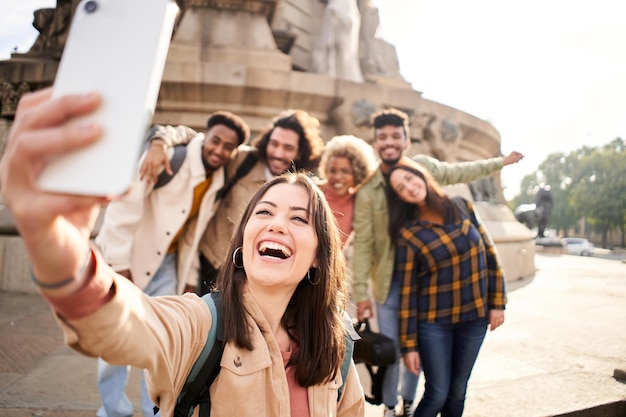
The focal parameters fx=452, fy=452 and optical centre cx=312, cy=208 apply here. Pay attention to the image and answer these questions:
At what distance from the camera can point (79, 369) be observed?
3398 mm

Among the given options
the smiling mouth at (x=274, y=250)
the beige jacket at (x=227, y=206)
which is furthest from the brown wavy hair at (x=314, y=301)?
the beige jacket at (x=227, y=206)

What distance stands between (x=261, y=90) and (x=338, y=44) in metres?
4.17

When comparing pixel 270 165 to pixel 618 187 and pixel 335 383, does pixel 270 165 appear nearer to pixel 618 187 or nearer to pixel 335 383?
pixel 335 383

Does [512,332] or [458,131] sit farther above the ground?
[458,131]

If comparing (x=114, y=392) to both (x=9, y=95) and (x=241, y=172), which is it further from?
(x=9, y=95)

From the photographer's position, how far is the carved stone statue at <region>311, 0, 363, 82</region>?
10656mm

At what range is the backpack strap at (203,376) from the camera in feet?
4.20

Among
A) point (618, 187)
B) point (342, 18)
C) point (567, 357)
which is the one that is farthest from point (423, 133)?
point (618, 187)

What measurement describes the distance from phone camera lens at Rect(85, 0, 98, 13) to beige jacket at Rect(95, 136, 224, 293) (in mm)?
1906

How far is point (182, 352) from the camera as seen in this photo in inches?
47.7

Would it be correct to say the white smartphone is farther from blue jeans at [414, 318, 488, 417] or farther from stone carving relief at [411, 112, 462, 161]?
stone carving relief at [411, 112, 462, 161]

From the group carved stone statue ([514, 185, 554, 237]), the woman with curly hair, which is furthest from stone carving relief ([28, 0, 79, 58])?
carved stone statue ([514, 185, 554, 237])

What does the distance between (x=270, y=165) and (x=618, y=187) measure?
2016 inches

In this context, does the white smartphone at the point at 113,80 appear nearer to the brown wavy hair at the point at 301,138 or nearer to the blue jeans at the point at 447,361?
the brown wavy hair at the point at 301,138
